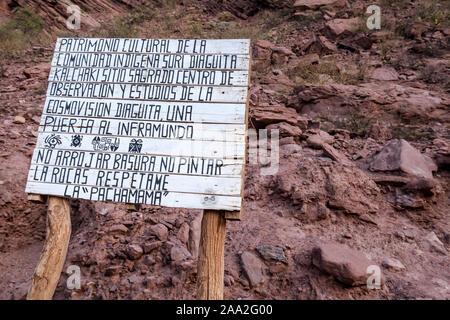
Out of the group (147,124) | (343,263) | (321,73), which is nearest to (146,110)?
(147,124)

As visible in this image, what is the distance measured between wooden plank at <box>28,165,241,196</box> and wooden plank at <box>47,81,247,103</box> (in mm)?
653

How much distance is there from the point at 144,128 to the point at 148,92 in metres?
0.32

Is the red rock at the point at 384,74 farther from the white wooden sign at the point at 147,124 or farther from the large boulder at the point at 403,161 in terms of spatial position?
the white wooden sign at the point at 147,124

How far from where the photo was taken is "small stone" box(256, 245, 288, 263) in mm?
3296

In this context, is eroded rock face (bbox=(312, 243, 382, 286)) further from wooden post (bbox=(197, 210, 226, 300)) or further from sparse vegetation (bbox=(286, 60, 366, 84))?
sparse vegetation (bbox=(286, 60, 366, 84))

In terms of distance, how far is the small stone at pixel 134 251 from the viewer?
3.41 meters

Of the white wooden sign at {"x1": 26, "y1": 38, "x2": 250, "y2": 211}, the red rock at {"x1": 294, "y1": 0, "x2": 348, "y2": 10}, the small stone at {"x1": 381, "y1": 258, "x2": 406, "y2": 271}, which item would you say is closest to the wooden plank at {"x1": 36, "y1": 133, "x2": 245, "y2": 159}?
the white wooden sign at {"x1": 26, "y1": 38, "x2": 250, "y2": 211}

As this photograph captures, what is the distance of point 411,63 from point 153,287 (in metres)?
7.21

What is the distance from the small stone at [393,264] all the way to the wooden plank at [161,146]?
2035mm

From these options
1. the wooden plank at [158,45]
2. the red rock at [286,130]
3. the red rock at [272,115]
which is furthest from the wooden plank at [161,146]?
the red rock at [272,115]

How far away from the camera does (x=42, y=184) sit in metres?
2.73

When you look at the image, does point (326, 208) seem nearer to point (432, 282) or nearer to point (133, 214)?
point (432, 282)
